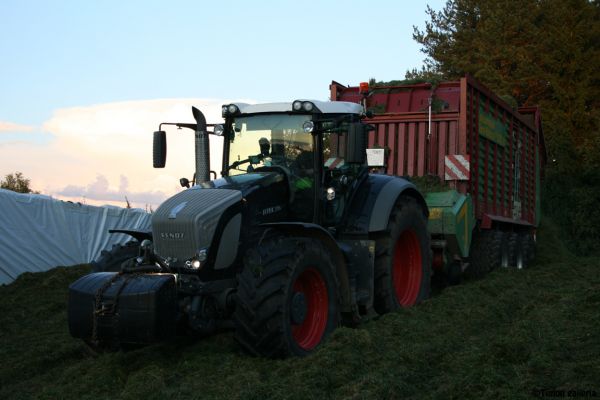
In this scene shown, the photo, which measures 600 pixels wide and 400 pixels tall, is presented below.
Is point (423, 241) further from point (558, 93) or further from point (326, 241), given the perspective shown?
point (558, 93)

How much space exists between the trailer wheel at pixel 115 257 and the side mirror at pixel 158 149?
752 millimetres

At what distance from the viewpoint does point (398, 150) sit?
35.1ft

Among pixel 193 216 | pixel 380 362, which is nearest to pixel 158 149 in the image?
Answer: pixel 193 216

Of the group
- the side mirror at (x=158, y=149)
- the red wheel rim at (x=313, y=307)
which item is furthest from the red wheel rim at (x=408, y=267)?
the side mirror at (x=158, y=149)

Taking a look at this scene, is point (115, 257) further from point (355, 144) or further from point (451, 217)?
point (451, 217)

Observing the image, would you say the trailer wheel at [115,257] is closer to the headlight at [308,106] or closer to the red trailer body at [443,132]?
the headlight at [308,106]

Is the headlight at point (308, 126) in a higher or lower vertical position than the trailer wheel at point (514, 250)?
higher

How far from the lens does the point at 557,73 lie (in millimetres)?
26688

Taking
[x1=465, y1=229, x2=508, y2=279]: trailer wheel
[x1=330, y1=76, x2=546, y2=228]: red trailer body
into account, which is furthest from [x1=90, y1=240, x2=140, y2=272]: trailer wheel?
[x1=465, y1=229, x2=508, y2=279]: trailer wheel

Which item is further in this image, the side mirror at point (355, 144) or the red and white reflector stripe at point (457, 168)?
the red and white reflector stripe at point (457, 168)

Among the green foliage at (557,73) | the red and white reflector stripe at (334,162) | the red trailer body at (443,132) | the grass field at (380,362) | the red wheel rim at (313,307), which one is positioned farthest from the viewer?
the green foliage at (557,73)

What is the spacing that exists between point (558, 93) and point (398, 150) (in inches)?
698

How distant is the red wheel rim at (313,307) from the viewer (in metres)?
5.98

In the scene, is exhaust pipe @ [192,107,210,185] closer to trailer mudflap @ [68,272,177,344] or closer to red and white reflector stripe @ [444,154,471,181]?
trailer mudflap @ [68,272,177,344]
